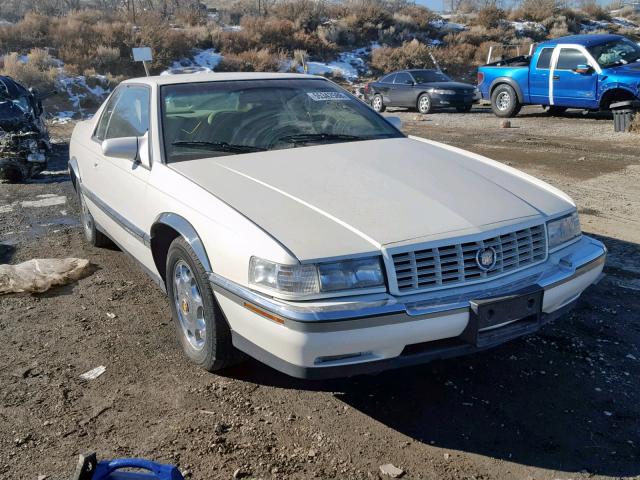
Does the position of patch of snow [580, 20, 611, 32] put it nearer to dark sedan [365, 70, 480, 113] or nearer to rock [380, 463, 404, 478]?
dark sedan [365, 70, 480, 113]

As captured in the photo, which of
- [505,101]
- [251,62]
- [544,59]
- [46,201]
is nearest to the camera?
[46,201]

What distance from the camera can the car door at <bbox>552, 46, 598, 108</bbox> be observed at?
13.1 meters

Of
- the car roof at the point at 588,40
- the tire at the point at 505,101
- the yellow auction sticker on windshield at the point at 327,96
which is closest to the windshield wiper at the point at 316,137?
the yellow auction sticker on windshield at the point at 327,96

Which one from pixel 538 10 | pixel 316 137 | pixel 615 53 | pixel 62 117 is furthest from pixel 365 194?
pixel 538 10

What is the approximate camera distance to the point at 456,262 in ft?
9.47

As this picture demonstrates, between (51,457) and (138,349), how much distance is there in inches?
42.6

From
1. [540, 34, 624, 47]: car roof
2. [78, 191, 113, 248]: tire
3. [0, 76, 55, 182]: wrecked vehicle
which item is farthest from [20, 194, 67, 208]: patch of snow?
[540, 34, 624, 47]: car roof

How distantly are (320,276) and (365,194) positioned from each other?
710mm

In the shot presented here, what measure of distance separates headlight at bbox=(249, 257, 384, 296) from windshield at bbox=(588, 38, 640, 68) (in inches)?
474

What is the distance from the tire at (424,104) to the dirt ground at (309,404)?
13244mm

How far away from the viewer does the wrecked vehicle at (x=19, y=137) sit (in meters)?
9.24

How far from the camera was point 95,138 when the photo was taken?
5.17 meters

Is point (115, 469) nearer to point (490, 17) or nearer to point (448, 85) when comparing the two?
point (448, 85)

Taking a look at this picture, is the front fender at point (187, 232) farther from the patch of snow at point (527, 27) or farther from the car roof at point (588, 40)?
the patch of snow at point (527, 27)
